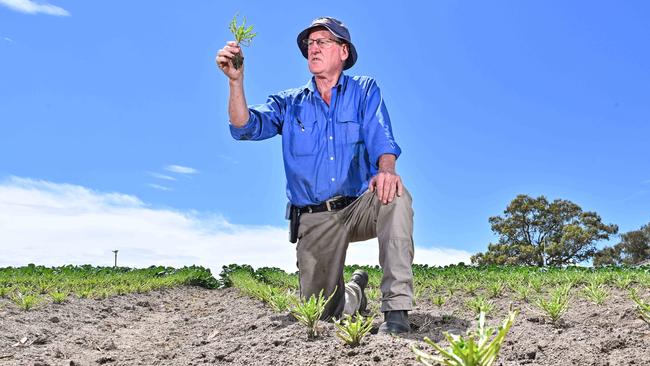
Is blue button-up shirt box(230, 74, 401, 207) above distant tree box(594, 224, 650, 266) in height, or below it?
below

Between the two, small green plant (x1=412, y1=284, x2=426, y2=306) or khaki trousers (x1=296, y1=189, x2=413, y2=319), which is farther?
small green plant (x1=412, y1=284, x2=426, y2=306)

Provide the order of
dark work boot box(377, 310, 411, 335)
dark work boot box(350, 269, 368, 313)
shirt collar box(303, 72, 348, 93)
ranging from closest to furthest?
dark work boot box(377, 310, 411, 335), shirt collar box(303, 72, 348, 93), dark work boot box(350, 269, 368, 313)

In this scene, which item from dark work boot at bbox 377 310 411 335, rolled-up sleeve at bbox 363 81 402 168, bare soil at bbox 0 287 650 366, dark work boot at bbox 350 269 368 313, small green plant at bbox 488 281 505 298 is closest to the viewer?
bare soil at bbox 0 287 650 366

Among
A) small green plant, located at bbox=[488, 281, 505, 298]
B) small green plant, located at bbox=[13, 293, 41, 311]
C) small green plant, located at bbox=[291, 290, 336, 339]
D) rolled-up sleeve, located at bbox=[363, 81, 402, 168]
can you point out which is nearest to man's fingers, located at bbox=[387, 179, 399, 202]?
rolled-up sleeve, located at bbox=[363, 81, 402, 168]

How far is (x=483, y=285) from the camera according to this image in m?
10.1

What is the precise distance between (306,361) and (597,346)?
1.78 m

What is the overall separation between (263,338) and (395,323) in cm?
95

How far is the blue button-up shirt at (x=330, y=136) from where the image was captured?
17.5 ft

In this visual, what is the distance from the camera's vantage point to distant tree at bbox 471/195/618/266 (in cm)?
3066

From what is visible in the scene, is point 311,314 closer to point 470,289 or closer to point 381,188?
point 381,188

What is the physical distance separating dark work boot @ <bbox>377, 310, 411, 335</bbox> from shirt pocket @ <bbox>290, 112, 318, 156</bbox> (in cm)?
157

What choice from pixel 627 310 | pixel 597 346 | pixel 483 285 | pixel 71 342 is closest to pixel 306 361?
pixel 597 346

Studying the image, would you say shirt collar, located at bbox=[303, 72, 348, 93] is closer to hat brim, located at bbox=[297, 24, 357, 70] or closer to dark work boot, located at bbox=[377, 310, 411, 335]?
hat brim, located at bbox=[297, 24, 357, 70]

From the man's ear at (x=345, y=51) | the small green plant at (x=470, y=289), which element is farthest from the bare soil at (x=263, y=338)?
the man's ear at (x=345, y=51)
